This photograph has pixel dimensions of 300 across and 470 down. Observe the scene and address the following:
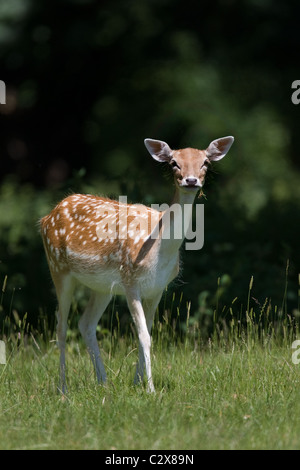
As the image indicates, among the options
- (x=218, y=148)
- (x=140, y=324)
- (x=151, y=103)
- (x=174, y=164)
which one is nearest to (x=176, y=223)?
(x=174, y=164)

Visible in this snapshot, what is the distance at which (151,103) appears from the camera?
11.9m

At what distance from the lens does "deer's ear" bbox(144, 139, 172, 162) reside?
20.0 ft

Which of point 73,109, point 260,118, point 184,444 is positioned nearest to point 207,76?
point 260,118

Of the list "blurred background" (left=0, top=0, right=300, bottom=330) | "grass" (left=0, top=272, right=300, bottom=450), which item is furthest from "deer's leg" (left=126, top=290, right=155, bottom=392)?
"blurred background" (left=0, top=0, right=300, bottom=330)

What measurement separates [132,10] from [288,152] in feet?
9.16

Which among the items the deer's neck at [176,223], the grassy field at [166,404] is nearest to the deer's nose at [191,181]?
the deer's neck at [176,223]

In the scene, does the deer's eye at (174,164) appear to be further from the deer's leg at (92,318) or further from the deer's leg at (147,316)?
the deer's leg at (92,318)

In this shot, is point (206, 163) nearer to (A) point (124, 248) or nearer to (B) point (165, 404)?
(A) point (124, 248)

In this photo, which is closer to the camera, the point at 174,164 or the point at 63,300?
the point at 174,164

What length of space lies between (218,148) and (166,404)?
1746 mm

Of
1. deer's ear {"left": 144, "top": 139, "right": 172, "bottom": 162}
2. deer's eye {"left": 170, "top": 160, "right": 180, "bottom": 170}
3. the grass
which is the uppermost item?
deer's ear {"left": 144, "top": 139, "right": 172, "bottom": 162}

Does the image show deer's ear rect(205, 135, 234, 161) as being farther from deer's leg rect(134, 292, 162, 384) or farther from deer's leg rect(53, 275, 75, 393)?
deer's leg rect(53, 275, 75, 393)

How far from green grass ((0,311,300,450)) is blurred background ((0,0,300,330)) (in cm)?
319

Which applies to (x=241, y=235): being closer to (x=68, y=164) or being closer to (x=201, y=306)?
(x=201, y=306)
